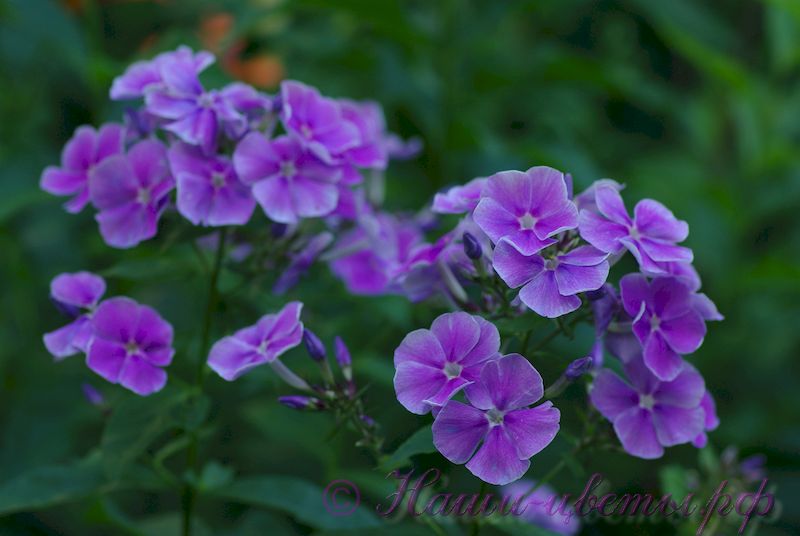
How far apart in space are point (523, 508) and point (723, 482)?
35 cm

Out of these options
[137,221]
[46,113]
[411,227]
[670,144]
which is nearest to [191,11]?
[46,113]

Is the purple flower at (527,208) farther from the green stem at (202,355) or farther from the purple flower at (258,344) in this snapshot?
the green stem at (202,355)

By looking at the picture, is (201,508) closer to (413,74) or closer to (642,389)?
(413,74)

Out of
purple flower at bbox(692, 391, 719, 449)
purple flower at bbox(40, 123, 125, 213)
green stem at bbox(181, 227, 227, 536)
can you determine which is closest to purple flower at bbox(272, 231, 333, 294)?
green stem at bbox(181, 227, 227, 536)

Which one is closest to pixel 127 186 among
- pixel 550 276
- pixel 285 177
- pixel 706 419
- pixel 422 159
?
pixel 285 177

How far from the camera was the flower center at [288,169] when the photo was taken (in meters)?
1.63

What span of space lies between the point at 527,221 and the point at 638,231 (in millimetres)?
166

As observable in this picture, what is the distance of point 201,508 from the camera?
268 centimetres

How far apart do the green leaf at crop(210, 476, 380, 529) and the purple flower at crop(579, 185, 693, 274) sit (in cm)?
62

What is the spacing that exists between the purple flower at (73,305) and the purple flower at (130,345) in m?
0.03

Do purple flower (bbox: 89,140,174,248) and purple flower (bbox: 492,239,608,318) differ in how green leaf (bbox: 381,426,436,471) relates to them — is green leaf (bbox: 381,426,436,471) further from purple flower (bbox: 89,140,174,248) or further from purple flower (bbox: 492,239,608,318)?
purple flower (bbox: 89,140,174,248)

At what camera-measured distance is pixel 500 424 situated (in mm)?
1328

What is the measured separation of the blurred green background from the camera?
7.61ft

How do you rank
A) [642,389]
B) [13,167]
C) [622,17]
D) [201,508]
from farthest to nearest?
[622,17] → [201,508] → [13,167] → [642,389]
